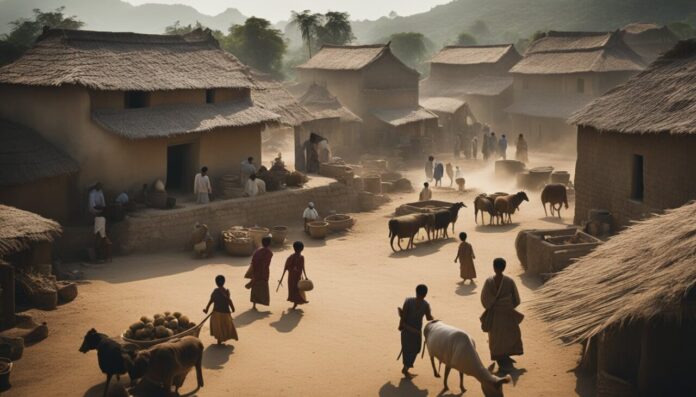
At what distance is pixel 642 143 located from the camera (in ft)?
59.1

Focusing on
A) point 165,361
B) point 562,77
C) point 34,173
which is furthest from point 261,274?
point 562,77

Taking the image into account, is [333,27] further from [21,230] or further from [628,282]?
[628,282]

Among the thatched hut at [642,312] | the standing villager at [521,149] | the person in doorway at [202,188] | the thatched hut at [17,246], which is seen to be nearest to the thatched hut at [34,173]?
the thatched hut at [17,246]

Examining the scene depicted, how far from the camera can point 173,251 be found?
20.5 m

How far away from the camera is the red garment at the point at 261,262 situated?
14.4 metres

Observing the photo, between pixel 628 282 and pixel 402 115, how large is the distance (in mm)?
32173

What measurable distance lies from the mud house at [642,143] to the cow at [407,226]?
14.6 feet

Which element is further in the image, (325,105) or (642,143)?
(325,105)

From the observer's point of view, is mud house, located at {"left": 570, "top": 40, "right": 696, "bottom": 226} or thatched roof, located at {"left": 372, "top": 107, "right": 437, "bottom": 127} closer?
mud house, located at {"left": 570, "top": 40, "right": 696, "bottom": 226}

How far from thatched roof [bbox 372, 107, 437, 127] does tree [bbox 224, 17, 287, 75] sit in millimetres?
25685

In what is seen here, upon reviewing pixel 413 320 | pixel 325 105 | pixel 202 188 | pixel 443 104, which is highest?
pixel 443 104

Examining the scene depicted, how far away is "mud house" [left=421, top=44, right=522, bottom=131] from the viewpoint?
49875mm

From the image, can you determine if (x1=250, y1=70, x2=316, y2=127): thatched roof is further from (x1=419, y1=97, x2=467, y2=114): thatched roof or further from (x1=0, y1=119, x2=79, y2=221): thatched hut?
(x1=419, y1=97, x2=467, y2=114): thatched roof

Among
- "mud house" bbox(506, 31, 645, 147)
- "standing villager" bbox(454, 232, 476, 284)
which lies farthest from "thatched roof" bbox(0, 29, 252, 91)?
"mud house" bbox(506, 31, 645, 147)
